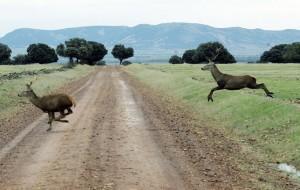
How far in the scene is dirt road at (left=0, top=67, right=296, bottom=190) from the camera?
1282 centimetres

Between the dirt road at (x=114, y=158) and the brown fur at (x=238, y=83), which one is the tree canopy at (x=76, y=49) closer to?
the brown fur at (x=238, y=83)

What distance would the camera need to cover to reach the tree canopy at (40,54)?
19075 centimetres

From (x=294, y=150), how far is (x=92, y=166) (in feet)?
21.4

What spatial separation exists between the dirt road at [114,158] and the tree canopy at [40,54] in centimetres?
16933

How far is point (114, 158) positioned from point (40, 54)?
179 meters

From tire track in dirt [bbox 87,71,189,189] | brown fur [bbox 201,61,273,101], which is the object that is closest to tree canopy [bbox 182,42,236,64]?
brown fur [bbox 201,61,273,101]

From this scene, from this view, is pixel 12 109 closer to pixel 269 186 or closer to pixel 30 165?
pixel 30 165

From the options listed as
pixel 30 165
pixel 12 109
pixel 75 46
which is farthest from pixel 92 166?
A: pixel 75 46

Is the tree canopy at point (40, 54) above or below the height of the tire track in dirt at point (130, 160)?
below

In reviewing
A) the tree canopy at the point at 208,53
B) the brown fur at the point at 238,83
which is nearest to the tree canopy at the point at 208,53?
the tree canopy at the point at 208,53

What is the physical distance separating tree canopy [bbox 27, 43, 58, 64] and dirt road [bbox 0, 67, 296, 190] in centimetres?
16933

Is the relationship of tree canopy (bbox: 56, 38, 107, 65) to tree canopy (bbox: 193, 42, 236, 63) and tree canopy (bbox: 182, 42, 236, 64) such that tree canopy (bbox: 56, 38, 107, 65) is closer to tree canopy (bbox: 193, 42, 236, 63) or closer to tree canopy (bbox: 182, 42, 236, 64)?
tree canopy (bbox: 182, 42, 236, 64)

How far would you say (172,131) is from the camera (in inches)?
859

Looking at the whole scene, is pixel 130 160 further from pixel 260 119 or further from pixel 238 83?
pixel 238 83
